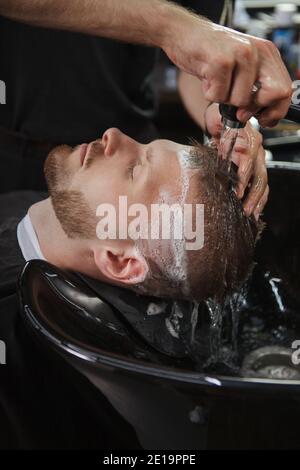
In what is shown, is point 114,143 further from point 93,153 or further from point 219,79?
point 219,79

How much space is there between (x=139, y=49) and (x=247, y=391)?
129cm

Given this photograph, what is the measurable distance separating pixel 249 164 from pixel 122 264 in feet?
1.08

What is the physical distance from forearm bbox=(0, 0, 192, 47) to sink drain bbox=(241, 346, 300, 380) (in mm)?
697

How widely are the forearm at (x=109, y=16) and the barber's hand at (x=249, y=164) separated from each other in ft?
1.10

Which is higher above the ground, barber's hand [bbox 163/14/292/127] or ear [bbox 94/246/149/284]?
barber's hand [bbox 163/14/292/127]

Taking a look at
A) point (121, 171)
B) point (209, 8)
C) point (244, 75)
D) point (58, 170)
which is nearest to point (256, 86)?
point (244, 75)

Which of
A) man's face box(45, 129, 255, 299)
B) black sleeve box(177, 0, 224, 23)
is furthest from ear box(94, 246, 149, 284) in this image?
black sleeve box(177, 0, 224, 23)

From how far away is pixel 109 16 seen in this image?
1147 millimetres

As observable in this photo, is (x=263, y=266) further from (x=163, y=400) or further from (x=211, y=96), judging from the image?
(x=163, y=400)

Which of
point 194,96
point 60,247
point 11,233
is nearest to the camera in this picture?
point 60,247

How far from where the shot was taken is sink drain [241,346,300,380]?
1.41 meters

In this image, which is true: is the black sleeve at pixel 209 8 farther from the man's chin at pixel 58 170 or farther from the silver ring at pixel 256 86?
the silver ring at pixel 256 86

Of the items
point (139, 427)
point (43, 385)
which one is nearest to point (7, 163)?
point (43, 385)

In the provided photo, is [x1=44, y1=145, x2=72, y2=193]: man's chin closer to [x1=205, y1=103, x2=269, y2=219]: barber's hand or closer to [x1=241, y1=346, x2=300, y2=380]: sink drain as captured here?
[x1=205, y1=103, x2=269, y2=219]: barber's hand
